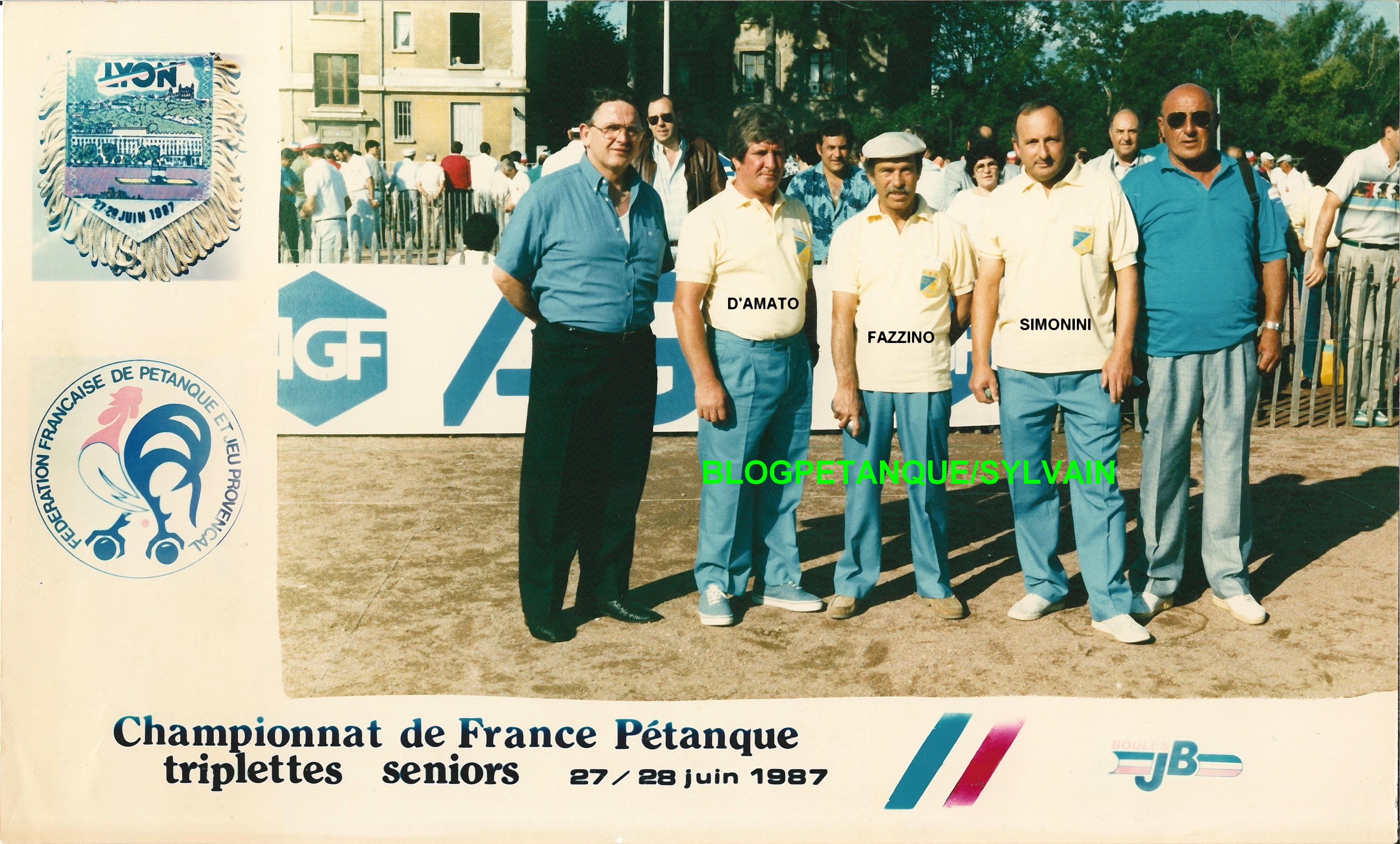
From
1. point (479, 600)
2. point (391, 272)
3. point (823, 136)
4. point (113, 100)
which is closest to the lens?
point (113, 100)

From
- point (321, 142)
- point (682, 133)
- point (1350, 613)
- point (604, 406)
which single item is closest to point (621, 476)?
point (604, 406)

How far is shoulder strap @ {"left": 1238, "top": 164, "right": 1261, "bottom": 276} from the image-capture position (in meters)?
3.88

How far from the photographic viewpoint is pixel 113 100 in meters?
2.91

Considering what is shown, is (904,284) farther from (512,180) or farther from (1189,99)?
(512,180)

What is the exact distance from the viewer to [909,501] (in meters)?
3.91

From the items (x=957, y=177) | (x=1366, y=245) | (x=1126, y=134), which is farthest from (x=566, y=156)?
(x=1366, y=245)

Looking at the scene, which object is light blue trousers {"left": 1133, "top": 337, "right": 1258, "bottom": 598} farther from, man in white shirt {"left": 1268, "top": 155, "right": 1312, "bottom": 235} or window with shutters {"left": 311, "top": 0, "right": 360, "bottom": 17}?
man in white shirt {"left": 1268, "top": 155, "right": 1312, "bottom": 235}

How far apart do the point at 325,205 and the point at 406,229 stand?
0.97 m

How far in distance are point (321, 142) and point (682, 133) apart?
3.45 feet

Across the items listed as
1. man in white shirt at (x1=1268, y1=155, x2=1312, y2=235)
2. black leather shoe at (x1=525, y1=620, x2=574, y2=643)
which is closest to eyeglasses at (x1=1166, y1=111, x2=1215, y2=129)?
black leather shoe at (x1=525, y1=620, x2=574, y2=643)

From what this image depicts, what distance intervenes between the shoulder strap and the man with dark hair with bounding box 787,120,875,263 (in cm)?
108

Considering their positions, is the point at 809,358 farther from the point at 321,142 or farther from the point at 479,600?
the point at 321,142

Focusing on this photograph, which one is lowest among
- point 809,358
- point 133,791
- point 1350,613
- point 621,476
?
point 133,791

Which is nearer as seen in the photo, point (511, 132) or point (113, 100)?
point (113, 100)
